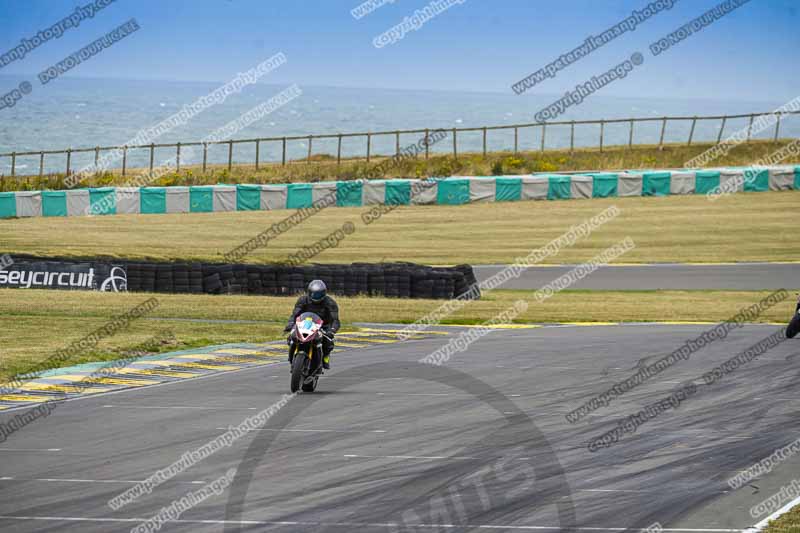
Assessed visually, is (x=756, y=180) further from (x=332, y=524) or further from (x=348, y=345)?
(x=332, y=524)

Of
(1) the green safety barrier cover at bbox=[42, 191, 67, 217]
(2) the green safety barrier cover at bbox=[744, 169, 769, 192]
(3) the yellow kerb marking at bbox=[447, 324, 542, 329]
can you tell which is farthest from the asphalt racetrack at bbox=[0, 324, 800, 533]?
(2) the green safety barrier cover at bbox=[744, 169, 769, 192]

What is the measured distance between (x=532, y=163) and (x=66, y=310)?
126ft

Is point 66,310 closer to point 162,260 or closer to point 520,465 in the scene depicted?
point 162,260

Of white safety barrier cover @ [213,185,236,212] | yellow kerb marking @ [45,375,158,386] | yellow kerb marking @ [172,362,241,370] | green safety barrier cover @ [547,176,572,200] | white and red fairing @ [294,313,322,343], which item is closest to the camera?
white and red fairing @ [294,313,322,343]

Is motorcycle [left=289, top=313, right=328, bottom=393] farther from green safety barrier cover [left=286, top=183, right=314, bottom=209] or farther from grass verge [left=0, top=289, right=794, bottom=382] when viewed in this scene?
green safety barrier cover [left=286, top=183, right=314, bottom=209]

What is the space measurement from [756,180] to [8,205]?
111 feet

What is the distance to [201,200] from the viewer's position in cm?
4794

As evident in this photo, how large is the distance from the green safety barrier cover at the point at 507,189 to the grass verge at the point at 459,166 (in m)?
7.51

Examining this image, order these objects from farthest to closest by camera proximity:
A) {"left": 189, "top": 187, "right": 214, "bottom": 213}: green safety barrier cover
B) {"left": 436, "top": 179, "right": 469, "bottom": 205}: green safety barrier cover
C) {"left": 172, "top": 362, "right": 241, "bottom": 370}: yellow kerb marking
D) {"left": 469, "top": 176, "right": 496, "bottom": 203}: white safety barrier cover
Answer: {"left": 469, "top": 176, "right": 496, "bottom": 203}: white safety barrier cover, {"left": 436, "top": 179, "right": 469, "bottom": 205}: green safety barrier cover, {"left": 189, "top": 187, "right": 214, "bottom": 213}: green safety barrier cover, {"left": 172, "top": 362, "right": 241, "bottom": 370}: yellow kerb marking

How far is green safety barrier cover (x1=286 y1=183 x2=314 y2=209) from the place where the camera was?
1902 inches

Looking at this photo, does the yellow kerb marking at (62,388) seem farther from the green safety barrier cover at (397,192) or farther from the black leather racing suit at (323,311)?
the green safety barrier cover at (397,192)

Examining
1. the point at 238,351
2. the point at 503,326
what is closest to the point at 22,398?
the point at 238,351

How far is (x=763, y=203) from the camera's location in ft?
165

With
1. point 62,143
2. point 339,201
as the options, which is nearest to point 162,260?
point 339,201
